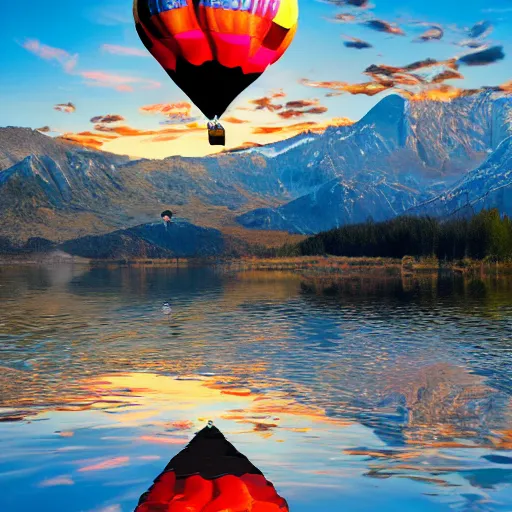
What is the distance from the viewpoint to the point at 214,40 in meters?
47.8

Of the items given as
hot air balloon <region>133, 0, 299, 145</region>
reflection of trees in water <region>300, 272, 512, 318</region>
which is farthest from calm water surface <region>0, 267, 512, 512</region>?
hot air balloon <region>133, 0, 299, 145</region>

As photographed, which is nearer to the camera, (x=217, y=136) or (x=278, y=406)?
(x=278, y=406)

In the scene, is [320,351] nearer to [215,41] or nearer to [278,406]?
[278,406]

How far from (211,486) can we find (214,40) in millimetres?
30603

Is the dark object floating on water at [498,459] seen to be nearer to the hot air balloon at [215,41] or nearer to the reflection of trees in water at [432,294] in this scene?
the hot air balloon at [215,41]

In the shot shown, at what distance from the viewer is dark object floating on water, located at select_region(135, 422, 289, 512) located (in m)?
22.2

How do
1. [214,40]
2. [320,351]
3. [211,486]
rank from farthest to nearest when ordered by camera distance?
[320,351]
[214,40]
[211,486]

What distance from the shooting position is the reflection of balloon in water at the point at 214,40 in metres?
47.2

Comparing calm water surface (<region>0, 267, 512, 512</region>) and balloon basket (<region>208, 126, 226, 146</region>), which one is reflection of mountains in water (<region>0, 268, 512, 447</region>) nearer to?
calm water surface (<region>0, 267, 512, 512</region>)

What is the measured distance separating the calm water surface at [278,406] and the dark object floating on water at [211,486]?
0.46 m

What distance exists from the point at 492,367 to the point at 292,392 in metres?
13.9

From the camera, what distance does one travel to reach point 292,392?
37938 millimetres

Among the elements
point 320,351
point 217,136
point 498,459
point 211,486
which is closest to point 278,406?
point 211,486

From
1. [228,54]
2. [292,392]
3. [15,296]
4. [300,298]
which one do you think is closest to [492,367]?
[292,392]
